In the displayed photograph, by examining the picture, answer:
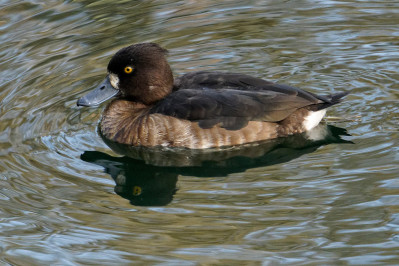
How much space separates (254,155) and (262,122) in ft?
1.23

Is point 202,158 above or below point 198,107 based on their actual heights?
below

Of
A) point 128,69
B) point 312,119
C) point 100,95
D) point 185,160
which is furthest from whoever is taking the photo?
point 100,95

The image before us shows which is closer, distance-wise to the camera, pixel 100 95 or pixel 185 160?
pixel 185 160

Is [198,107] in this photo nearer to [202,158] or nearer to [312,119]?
[202,158]

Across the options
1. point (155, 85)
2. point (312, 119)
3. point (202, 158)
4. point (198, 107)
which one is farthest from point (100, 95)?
point (312, 119)

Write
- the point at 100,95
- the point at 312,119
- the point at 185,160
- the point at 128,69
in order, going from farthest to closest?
1. the point at 100,95
2. the point at 128,69
3. the point at 312,119
4. the point at 185,160

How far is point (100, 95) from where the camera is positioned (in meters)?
8.42

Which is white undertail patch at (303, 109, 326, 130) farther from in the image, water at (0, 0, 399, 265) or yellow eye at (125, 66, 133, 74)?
yellow eye at (125, 66, 133, 74)

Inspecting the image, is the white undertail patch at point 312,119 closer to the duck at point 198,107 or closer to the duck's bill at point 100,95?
the duck at point 198,107

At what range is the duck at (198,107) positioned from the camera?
7.81 m

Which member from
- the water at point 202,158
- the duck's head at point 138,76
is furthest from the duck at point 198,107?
the water at point 202,158

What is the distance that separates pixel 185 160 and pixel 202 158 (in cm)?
18

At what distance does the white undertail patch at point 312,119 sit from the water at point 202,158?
0.51 feet

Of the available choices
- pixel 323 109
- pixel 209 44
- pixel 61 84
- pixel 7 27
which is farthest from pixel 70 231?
pixel 7 27
